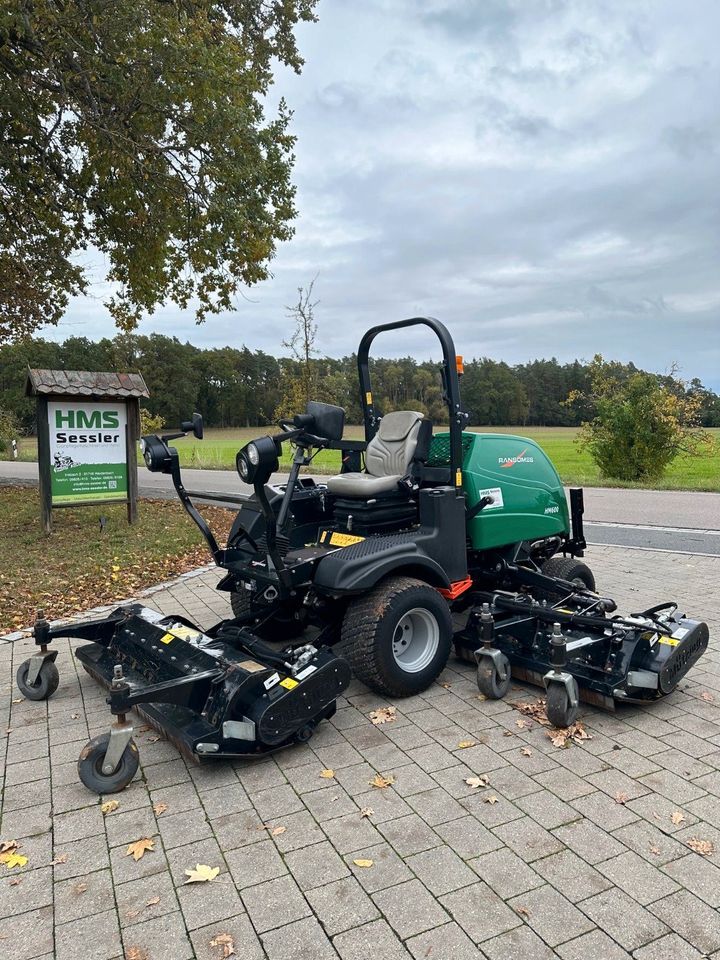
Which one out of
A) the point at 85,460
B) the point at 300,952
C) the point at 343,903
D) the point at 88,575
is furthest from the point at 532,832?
the point at 85,460

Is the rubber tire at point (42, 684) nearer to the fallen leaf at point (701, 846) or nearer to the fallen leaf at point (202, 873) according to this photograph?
the fallen leaf at point (202, 873)

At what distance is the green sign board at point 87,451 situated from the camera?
8.91m

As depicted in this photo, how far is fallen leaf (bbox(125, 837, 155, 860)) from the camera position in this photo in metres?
2.71

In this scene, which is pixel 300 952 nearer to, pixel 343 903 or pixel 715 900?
pixel 343 903

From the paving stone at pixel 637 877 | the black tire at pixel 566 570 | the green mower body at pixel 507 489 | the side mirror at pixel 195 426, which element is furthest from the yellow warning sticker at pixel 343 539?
the paving stone at pixel 637 877

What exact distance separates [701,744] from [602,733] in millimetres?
487

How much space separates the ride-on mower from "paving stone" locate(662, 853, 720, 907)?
1.04 metres

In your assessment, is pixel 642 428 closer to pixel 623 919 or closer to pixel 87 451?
pixel 87 451

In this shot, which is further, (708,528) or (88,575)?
(708,528)

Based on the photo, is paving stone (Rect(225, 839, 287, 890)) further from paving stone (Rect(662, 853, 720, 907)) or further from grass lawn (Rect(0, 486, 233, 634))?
grass lawn (Rect(0, 486, 233, 634))

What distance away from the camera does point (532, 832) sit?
2811 millimetres

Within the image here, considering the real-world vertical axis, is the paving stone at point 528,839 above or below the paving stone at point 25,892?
above

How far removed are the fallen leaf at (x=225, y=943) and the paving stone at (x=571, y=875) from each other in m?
1.14

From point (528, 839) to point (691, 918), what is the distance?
0.63 meters
